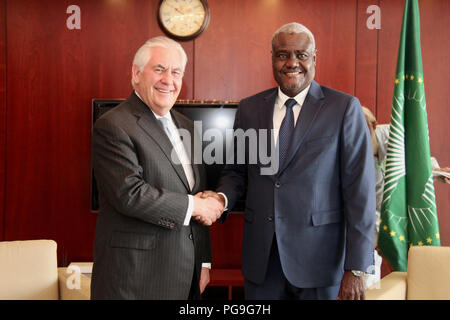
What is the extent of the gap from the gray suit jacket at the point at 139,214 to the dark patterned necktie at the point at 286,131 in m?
0.40

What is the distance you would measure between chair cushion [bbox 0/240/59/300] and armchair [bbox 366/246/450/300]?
1.63 meters

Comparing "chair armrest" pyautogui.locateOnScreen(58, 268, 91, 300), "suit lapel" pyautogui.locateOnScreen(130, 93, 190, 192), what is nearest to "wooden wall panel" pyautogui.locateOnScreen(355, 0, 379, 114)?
"suit lapel" pyautogui.locateOnScreen(130, 93, 190, 192)

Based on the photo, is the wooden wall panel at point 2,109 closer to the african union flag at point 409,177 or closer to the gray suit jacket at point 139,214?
the gray suit jacket at point 139,214

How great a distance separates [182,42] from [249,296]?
2611 mm

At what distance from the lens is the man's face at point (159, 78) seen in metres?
1.79

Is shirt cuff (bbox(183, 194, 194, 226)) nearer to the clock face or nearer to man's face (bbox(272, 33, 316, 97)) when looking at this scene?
man's face (bbox(272, 33, 316, 97))

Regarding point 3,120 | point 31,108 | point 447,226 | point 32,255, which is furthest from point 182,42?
point 447,226

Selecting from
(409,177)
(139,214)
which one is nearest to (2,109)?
(139,214)

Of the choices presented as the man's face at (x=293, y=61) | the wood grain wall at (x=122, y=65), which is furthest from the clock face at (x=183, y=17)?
the man's face at (x=293, y=61)

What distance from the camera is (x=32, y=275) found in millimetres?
2242

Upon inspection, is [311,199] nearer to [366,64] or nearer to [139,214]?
[139,214]

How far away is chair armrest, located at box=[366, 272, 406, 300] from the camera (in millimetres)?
2202

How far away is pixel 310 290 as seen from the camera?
67.3 inches

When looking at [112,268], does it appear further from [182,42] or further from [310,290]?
[182,42]
